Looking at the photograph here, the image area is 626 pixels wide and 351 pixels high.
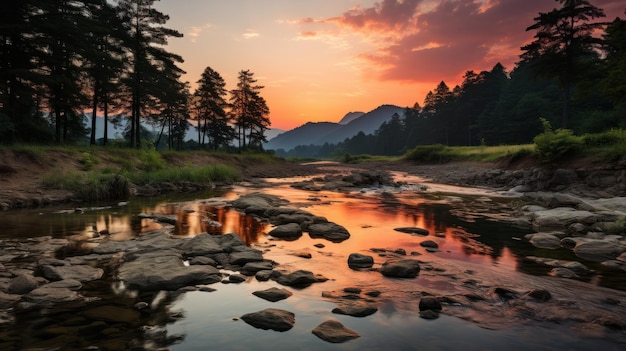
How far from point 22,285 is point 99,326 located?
92.9 inches

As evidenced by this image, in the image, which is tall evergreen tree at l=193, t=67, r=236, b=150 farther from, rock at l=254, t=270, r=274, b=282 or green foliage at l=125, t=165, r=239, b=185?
rock at l=254, t=270, r=274, b=282

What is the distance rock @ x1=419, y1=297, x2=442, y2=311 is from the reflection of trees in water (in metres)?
3.84

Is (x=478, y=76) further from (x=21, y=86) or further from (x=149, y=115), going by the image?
(x=21, y=86)

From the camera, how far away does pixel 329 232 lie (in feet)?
36.7

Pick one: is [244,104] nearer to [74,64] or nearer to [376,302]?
[74,64]

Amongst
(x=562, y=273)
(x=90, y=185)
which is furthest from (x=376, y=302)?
(x=90, y=185)

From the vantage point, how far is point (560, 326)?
16.7 feet

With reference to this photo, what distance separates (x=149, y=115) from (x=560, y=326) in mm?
54564

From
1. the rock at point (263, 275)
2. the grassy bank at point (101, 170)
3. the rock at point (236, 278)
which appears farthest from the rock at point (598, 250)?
the grassy bank at point (101, 170)

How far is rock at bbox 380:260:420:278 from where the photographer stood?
7.23 meters

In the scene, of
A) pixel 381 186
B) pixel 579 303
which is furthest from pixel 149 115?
pixel 579 303

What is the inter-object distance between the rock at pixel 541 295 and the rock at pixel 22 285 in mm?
9032

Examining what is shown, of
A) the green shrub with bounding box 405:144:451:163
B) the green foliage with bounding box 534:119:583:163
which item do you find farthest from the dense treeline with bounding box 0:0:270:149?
the green shrub with bounding box 405:144:451:163

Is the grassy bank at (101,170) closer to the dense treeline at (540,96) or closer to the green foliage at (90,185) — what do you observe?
the green foliage at (90,185)
